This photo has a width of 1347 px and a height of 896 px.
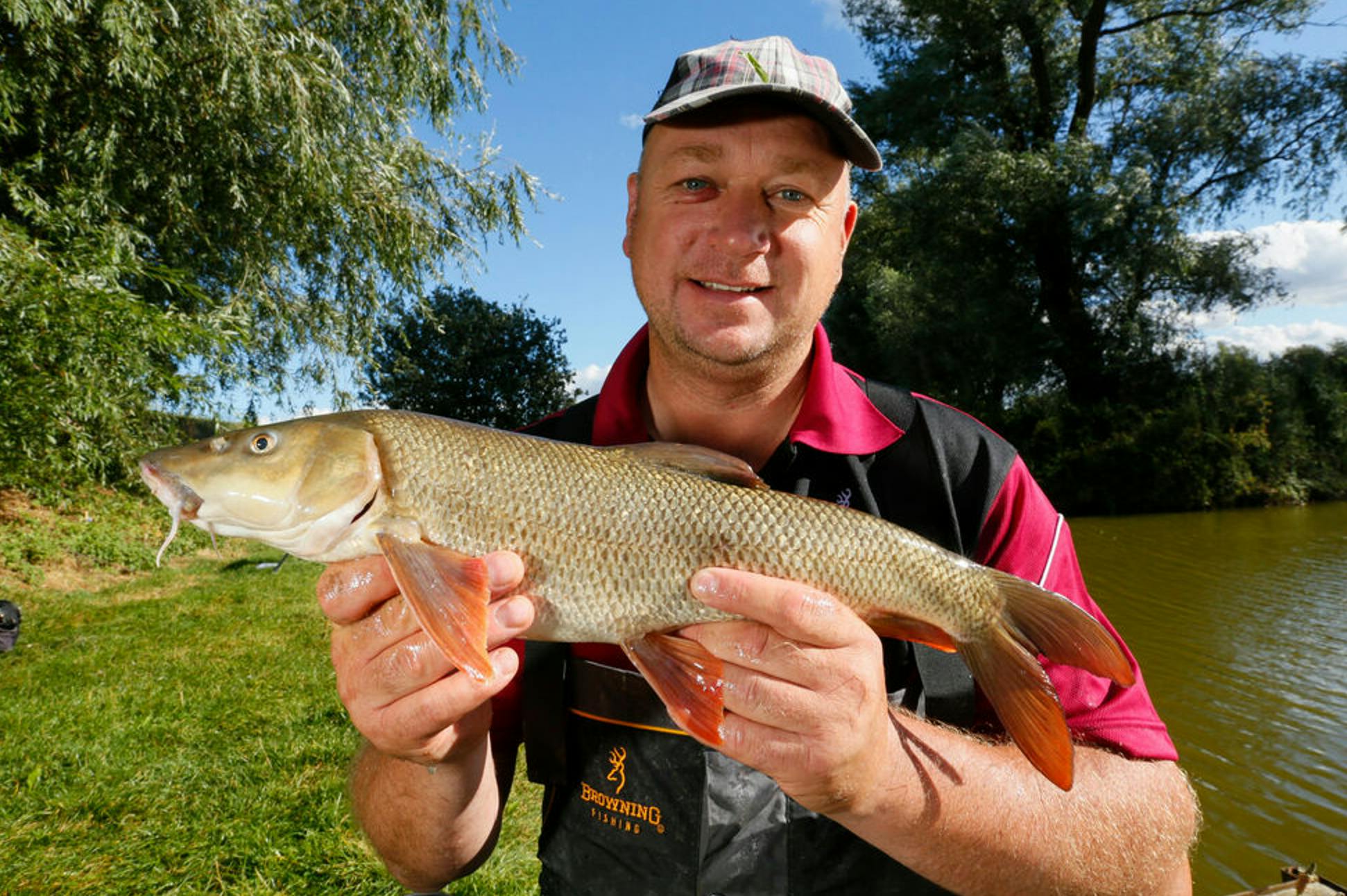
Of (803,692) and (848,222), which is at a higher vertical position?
(848,222)

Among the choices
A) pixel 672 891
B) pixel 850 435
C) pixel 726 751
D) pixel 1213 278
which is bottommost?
pixel 672 891

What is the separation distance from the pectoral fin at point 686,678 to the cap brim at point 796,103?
52.8 inches

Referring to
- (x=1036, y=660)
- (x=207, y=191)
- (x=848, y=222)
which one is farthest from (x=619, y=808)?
(x=207, y=191)

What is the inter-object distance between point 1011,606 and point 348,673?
141cm

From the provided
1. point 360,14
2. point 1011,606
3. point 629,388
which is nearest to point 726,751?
point 1011,606

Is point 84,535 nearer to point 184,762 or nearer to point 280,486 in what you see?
point 184,762

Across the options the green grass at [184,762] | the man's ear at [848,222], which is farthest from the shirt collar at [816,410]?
the green grass at [184,762]

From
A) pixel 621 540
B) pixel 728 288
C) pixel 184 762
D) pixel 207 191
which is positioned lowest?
pixel 184 762

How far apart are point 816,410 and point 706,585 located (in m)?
0.72

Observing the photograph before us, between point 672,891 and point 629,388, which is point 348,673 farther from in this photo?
point 629,388

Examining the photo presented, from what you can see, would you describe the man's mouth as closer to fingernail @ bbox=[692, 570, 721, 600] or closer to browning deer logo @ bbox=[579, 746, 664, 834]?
fingernail @ bbox=[692, 570, 721, 600]

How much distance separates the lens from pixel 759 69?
2.08 m

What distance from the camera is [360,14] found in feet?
28.4

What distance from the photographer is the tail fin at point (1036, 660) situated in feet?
5.35
